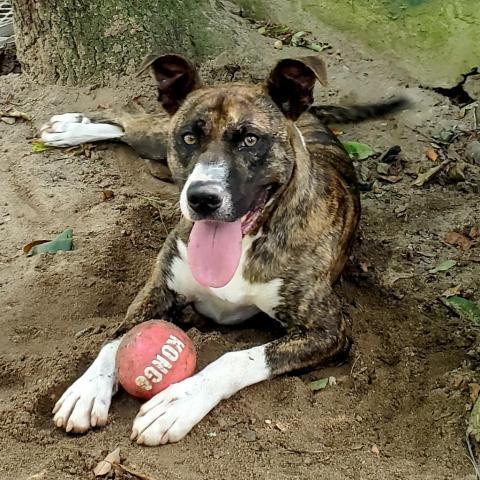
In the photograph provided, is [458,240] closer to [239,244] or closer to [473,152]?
[473,152]

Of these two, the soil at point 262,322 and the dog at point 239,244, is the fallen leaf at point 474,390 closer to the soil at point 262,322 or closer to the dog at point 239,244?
the soil at point 262,322

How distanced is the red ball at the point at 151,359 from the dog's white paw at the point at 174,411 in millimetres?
60

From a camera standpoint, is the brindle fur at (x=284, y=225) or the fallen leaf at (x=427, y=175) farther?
the fallen leaf at (x=427, y=175)

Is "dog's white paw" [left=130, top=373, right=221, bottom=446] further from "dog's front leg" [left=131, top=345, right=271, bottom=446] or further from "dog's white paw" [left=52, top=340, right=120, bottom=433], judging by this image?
"dog's white paw" [left=52, top=340, right=120, bottom=433]

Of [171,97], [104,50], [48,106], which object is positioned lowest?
[48,106]

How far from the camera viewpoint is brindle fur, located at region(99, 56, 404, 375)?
4230 mm

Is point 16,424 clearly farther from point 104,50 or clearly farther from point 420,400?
point 104,50

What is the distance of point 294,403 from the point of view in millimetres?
3990

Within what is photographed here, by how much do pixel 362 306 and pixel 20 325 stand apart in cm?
180

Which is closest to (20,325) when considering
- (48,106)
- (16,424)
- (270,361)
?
(16,424)

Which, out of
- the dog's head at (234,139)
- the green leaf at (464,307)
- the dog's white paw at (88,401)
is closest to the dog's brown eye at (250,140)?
the dog's head at (234,139)

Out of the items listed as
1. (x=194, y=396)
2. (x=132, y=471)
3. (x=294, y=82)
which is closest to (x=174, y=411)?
(x=194, y=396)

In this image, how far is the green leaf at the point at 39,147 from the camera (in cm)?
620

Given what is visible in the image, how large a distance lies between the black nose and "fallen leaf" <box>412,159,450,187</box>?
2.38 meters
